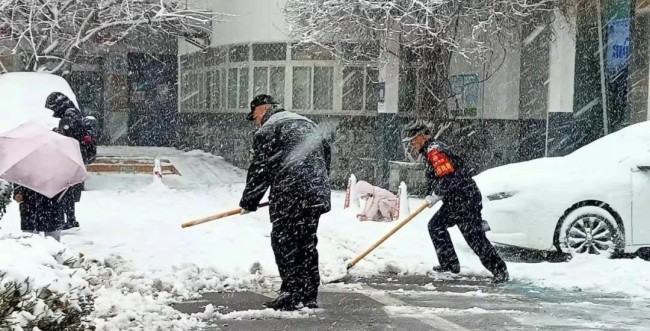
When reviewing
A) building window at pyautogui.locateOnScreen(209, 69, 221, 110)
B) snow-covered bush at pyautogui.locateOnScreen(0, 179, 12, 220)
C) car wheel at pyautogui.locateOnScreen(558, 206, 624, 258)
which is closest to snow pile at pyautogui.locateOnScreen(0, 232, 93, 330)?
snow-covered bush at pyautogui.locateOnScreen(0, 179, 12, 220)

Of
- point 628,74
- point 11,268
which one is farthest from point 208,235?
point 628,74

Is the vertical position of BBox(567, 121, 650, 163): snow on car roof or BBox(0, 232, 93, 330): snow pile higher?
BBox(567, 121, 650, 163): snow on car roof

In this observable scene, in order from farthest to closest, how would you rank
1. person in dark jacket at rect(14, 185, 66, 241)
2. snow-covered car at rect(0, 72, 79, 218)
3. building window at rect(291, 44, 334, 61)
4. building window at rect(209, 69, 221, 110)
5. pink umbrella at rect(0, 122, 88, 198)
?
building window at rect(209, 69, 221, 110) < building window at rect(291, 44, 334, 61) < snow-covered car at rect(0, 72, 79, 218) < person in dark jacket at rect(14, 185, 66, 241) < pink umbrella at rect(0, 122, 88, 198)

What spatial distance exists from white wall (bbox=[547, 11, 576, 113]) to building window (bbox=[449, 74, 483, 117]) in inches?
69.3

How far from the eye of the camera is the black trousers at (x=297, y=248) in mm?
6020

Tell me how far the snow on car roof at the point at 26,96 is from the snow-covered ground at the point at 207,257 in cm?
140

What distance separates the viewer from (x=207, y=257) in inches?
321

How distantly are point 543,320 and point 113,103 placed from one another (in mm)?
21405

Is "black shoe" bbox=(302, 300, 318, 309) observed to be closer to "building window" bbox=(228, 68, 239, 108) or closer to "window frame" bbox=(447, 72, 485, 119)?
"window frame" bbox=(447, 72, 485, 119)

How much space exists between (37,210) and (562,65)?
1084 cm

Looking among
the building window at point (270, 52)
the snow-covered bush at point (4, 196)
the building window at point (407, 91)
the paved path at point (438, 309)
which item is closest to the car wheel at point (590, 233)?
the paved path at point (438, 309)

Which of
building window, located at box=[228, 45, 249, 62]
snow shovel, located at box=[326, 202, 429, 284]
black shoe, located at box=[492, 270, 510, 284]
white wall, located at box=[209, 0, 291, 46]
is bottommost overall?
black shoe, located at box=[492, 270, 510, 284]

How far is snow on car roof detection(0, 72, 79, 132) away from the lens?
450 inches

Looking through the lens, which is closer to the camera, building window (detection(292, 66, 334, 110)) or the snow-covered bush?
the snow-covered bush
